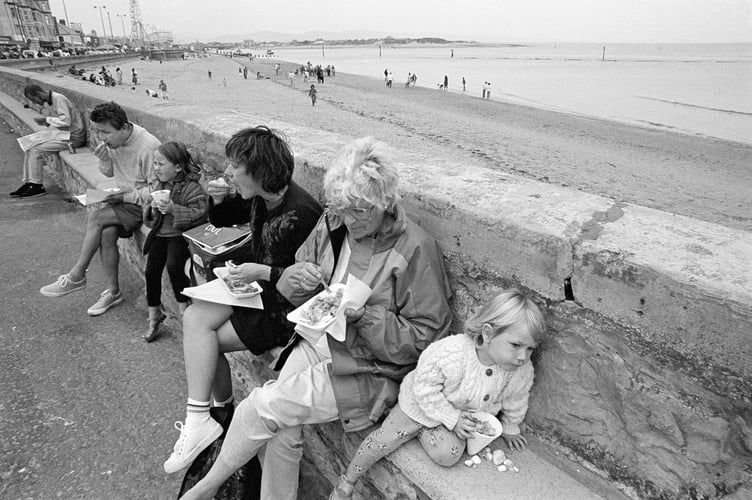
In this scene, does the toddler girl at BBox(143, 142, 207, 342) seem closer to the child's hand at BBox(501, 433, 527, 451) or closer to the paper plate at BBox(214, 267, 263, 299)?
the paper plate at BBox(214, 267, 263, 299)

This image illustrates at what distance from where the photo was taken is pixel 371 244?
1983mm

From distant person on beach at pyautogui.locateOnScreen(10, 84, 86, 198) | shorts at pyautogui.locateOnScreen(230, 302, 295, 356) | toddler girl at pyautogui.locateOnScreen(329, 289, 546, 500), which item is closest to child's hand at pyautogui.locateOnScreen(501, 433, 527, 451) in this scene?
toddler girl at pyautogui.locateOnScreen(329, 289, 546, 500)

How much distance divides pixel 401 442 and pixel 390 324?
1.44 feet

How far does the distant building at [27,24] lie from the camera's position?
227 ft

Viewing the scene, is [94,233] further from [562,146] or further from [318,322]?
[562,146]

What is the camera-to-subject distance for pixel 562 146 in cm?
1847

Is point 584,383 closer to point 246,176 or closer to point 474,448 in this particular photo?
point 474,448

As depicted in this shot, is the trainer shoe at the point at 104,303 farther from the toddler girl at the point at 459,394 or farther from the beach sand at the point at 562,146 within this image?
the toddler girl at the point at 459,394

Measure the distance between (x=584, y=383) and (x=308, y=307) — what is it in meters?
1.03

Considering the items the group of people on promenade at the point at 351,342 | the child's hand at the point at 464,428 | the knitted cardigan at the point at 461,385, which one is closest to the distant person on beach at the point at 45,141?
the group of people on promenade at the point at 351,342

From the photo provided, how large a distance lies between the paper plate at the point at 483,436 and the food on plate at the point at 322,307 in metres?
0.66

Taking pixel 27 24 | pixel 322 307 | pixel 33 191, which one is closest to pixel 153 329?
pixel 322 307

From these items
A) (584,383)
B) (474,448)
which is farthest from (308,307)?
(584,383)

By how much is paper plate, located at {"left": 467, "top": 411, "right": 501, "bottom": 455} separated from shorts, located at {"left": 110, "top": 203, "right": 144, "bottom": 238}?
3.10 metres
